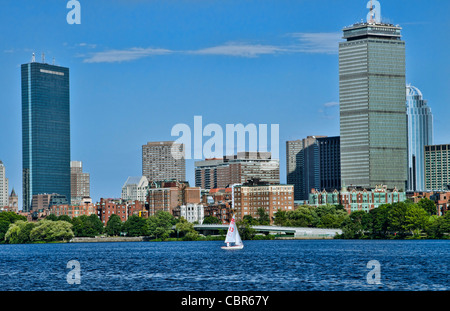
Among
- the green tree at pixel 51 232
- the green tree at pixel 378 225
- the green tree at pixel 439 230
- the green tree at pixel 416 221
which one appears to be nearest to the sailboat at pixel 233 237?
the green tree at pixel 416 221

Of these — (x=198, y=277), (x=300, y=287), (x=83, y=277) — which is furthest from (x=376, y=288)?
(x=83, y=277)

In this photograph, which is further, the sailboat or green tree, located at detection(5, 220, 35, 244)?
green tree, located at detection(5, 220, 35, 244)

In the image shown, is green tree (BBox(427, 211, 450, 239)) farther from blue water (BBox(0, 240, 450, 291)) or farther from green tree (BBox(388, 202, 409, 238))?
blue water (BBox(0, 240, 450, 291))

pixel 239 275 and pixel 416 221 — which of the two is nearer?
pixel 239 275

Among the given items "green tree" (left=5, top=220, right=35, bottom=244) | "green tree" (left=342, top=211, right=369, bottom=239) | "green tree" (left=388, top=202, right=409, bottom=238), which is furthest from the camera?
"green tree" (left=5, top=220, right=35, bottom=244)

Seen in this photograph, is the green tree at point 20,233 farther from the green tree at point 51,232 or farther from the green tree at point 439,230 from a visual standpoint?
the green tree at point 439,230

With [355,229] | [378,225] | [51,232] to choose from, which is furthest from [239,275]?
[51,232]

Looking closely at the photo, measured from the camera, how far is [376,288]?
58.2m

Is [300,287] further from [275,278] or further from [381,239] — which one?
[381,239]

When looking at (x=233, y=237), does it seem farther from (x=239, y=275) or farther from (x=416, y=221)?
(x=239, y=275)

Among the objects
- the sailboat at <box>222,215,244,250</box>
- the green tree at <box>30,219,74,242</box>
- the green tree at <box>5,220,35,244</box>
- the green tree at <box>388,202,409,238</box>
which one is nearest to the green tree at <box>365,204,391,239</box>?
the green tree at <box>388,202,409,238</box>

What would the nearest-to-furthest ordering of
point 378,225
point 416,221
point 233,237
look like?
point 233,237 < point 416,221 < point 378,225

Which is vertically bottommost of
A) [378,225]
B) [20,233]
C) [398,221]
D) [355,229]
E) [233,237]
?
[20,233]
